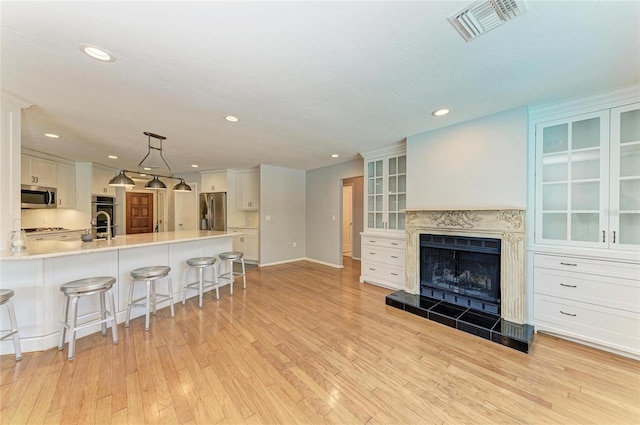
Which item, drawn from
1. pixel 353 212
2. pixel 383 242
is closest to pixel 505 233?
pixel 383 242

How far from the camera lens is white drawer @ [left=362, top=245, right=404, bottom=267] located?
160 inches

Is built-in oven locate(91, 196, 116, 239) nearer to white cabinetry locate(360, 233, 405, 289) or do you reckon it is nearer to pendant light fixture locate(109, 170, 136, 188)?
pendant light fixture locate(109, 170, 136, 188)

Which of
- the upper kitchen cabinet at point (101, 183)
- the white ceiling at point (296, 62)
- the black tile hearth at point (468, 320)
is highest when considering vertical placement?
the white ceiling at point (296, 62)

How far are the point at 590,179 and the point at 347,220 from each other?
212 inches

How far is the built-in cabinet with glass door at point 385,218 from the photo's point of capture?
4.13 meters

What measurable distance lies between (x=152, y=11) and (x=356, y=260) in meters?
6.13

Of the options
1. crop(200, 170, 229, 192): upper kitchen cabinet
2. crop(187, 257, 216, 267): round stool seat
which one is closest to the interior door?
crop(200, 170, 229, 192): upper kitchen cabinet

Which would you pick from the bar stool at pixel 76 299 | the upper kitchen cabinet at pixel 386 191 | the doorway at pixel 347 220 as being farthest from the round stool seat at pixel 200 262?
the doorway at pixel 347 220

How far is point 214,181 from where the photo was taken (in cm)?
668

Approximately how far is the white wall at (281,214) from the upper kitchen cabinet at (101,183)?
395 centimetres

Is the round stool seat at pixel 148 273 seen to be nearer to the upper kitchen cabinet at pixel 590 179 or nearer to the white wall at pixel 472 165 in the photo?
the white wall at pixel 472 165

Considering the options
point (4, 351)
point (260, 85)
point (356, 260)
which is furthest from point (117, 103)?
point (356, 260)

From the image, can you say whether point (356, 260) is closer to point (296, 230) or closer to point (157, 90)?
point (296, 230)

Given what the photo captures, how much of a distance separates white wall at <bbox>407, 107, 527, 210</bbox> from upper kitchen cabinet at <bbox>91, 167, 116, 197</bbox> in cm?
707
